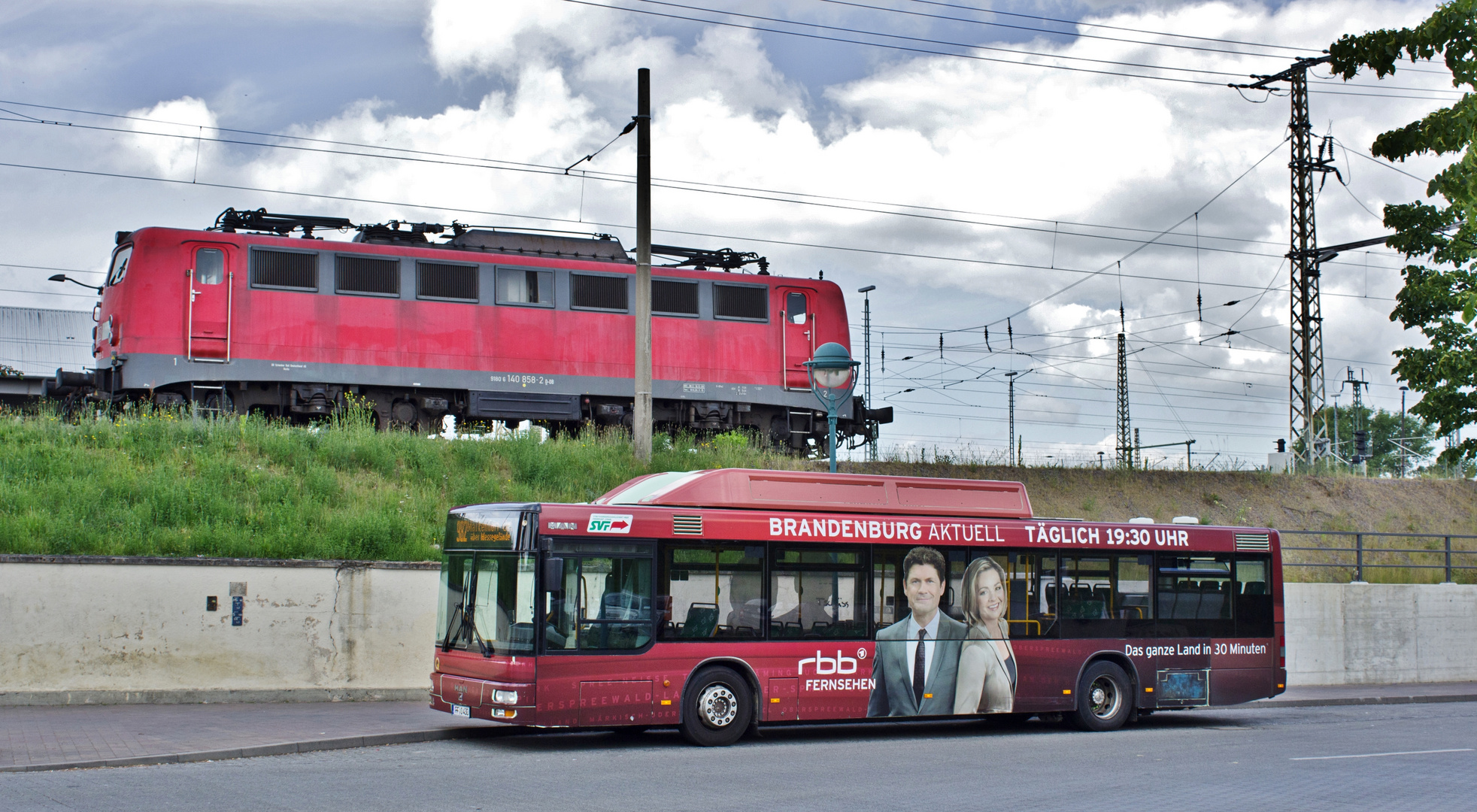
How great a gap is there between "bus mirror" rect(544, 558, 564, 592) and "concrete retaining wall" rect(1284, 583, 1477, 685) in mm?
15352

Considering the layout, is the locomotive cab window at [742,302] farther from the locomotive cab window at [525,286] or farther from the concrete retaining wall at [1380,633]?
the concrete retaining wall at [1380,633]

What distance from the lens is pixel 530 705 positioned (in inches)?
468

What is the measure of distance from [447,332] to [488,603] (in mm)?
12613

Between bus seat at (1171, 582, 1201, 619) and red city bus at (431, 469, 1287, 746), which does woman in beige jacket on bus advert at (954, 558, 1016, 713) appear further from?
bus seat at (1171, 582, 1201, 619)

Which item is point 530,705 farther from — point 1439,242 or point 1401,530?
point 1401,530

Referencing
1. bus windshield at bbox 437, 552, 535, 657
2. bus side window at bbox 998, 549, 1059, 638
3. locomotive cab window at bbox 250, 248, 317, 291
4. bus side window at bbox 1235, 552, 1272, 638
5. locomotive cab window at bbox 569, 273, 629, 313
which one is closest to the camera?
bus windshield at bbox 437, 552, 535, 657

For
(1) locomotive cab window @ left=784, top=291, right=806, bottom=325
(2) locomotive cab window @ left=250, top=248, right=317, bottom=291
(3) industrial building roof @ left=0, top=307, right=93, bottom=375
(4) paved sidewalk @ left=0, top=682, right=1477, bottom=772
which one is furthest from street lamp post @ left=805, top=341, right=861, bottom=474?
(3) industrial building roof @ left=0, top=307, right=93, bottom=375

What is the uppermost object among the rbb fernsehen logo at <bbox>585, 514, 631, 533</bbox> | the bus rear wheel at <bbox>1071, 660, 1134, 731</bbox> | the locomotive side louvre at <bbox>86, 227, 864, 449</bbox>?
the locomotive side louvre at <bbox>86, 227, 864, 449</bbox>

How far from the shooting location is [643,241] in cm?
2062

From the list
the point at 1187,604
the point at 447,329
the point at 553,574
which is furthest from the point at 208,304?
the point at 1187,604

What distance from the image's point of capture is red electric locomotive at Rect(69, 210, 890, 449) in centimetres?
2241

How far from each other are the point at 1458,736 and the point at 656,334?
52.5 ft

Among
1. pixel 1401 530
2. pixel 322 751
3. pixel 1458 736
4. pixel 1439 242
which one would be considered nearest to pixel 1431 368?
pixel 1439 242

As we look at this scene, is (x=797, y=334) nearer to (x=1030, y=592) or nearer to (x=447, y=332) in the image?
(x=447, y=332)
